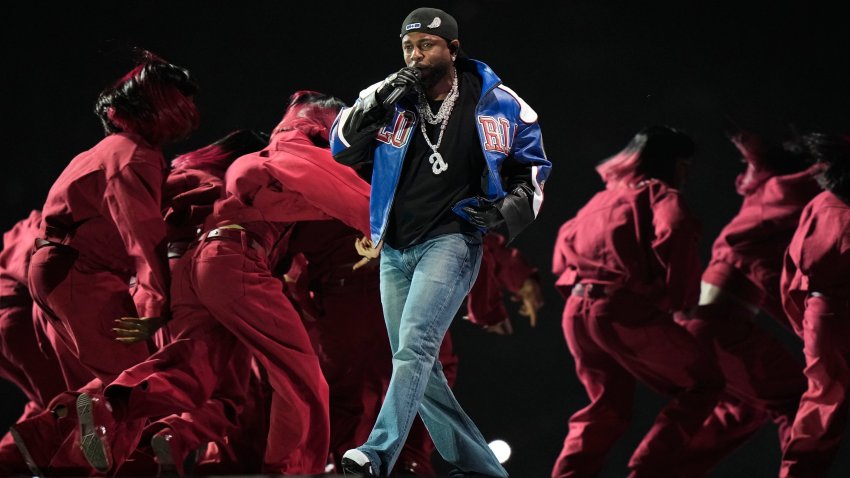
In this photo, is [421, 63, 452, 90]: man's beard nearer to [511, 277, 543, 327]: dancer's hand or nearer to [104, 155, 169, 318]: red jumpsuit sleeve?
[104, 155, 169, 318]: red jumpsuit sleeve

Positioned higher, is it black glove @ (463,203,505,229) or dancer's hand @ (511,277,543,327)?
black glove @ (463,203,505,229)

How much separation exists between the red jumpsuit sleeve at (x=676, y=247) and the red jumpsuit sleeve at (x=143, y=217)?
9.78 feet

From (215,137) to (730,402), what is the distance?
356 centimetres

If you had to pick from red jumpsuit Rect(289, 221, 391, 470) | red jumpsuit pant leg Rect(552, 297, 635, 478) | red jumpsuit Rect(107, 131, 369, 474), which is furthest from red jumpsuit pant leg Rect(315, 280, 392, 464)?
red jumpsuit pant leg Rect(552, 297, 635, 478)

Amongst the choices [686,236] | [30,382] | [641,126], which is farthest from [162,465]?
[641,126]

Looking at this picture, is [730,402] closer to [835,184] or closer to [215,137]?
[835,184]

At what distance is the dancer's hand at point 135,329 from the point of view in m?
5.70

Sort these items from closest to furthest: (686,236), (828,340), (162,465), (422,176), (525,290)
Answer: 1. (422,176)
2. (162,465)
3. (828,340)
4. (686,236)
5. (525,290)

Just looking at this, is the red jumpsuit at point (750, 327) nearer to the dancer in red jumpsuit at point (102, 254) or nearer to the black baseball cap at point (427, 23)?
the dancer in red jumpsuit at point (102, 254)

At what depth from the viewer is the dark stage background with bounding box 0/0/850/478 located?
7805 mm

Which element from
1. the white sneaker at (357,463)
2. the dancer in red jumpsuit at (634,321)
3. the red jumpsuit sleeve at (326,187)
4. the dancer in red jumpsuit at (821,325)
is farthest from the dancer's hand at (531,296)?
the white sneaker at (357,463)

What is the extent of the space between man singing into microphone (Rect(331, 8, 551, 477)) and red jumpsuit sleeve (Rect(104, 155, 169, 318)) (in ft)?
5.54

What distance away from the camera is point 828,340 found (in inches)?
266

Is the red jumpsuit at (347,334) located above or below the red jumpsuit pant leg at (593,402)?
above
